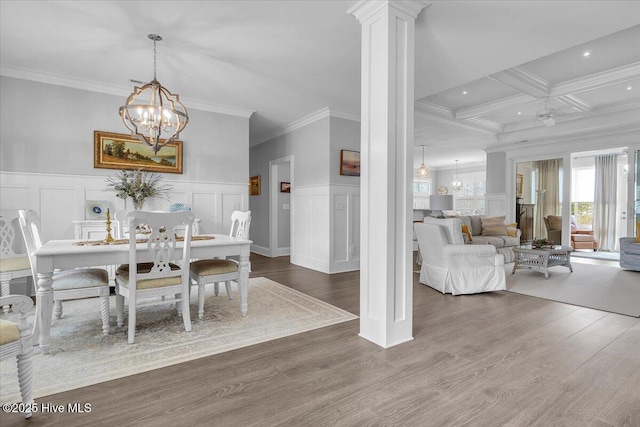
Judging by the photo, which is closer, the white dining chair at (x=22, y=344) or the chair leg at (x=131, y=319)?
the white dining chair at (x=22, y=344)

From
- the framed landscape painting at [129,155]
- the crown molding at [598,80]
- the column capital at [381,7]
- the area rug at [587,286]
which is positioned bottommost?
the area rug at [587,286]

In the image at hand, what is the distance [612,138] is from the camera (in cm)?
629

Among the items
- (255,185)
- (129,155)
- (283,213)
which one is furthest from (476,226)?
(129,155)

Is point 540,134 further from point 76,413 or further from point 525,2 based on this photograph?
point 76,413

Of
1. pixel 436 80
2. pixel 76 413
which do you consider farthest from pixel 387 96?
pixel 76 413

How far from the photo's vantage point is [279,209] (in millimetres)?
7461

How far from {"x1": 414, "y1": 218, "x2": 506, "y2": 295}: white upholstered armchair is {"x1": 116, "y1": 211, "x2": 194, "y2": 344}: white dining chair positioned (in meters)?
2.94

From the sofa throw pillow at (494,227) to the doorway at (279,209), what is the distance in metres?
4.16

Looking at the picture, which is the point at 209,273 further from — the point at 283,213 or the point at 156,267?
the point at 283,213

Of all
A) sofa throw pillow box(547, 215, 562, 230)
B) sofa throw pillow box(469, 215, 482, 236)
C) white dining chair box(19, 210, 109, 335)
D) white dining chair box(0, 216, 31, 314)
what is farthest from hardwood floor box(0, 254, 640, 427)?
sofa throw pillow box(547, 215, 562, 230)

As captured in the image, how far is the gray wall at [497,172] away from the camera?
818 cm

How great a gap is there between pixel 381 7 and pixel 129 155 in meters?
3.85

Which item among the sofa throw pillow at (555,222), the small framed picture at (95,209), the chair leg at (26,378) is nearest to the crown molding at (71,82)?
the small framed picture at (95,209)

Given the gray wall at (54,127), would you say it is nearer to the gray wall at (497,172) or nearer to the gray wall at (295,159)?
the gray wall at (295,159)
